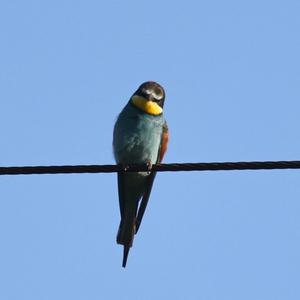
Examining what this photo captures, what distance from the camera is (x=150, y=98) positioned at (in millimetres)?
8211

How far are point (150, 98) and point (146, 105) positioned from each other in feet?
0.52

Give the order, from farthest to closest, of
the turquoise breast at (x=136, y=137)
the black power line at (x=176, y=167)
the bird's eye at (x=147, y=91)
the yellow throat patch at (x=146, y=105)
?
1. the bird's eye at (x=147, y=91)
2. the yellow throat patch at (x=146, y=105)
3. the turquoise breast at (x=136, y=137)
4. the black power line at (x=176, y=167)

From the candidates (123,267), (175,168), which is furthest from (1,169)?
(123,267)

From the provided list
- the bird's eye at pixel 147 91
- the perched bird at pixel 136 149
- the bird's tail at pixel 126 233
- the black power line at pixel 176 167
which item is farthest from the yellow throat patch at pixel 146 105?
the black power line at pixel 176 167

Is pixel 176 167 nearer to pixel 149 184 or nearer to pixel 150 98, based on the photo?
pixel 149 184

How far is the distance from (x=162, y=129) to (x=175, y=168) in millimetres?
2830

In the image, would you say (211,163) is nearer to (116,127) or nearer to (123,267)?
(123,267)

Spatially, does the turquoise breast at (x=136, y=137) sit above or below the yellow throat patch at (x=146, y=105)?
below

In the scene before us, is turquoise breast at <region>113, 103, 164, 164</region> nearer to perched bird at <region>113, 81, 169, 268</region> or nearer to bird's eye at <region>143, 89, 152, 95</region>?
perched bird at <region>113, 81, 169, 268</region>

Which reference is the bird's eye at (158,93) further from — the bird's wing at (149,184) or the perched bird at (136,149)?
the bird's wing at (149,184)

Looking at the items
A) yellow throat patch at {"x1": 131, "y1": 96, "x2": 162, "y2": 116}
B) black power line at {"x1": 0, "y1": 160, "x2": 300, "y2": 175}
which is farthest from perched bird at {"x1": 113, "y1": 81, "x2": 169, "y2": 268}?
black power line at {"x1": 0, "y1": 160, "x2": 300, "y2": 175}

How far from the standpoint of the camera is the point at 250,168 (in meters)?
4.97

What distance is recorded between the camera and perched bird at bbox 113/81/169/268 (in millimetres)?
7805

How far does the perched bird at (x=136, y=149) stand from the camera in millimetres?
7805
